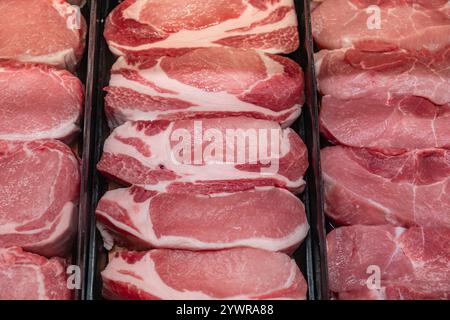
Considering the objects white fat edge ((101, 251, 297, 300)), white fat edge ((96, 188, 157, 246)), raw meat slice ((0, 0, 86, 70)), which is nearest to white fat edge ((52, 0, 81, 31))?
raw meat slice ((0, 0, 86, 70))

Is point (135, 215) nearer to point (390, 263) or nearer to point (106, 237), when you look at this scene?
point (106, 237)

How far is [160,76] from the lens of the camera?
8.89 feet

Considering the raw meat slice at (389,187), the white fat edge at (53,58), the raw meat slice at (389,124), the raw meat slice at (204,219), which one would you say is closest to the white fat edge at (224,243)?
the raw meat slice at (204,219)

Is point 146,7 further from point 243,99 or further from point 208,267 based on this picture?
point 208,267

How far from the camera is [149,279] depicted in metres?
2.26

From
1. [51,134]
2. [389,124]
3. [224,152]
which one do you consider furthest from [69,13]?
[389,124]

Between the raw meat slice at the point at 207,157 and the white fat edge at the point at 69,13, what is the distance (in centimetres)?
79

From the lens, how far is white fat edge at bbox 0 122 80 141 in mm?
2562

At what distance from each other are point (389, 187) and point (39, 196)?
62.1 inches

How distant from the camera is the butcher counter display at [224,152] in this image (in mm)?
2299

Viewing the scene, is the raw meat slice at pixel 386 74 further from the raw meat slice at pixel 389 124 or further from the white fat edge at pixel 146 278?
the white fat edge at pixel 146 278
